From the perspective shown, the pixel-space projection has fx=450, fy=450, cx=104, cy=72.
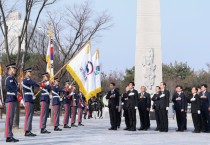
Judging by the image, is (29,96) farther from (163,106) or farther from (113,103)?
(163,106)

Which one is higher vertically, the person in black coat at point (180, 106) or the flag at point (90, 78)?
the flag at point (90, 78)

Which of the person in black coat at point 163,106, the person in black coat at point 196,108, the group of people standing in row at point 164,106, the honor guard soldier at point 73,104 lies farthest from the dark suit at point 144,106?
the honor guard soldier at point 73,104

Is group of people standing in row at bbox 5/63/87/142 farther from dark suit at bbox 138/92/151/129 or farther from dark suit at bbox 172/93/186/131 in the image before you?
dark suit at bbox 172/93/186/131

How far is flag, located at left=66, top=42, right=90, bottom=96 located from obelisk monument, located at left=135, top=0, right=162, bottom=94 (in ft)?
36.8

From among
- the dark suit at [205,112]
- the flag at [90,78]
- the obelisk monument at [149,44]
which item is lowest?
the dark suit at [205,112]

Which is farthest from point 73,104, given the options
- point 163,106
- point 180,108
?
point 180,108

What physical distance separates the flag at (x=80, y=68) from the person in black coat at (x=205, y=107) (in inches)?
172

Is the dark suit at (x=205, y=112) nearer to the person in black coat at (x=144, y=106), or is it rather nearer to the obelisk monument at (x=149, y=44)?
the person in black coat at (x=144, y=106)

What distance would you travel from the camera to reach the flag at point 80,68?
15.3m

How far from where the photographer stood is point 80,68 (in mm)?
15555

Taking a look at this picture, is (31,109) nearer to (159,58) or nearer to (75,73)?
(75,73)

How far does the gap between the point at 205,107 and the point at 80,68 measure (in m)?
4.92

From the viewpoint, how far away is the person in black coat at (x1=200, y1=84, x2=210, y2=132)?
16.6 meters

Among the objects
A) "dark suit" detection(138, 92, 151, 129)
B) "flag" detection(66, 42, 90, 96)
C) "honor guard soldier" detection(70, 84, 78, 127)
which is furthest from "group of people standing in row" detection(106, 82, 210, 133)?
"honor guard soldier" detection(70, 84, 78, 127)
